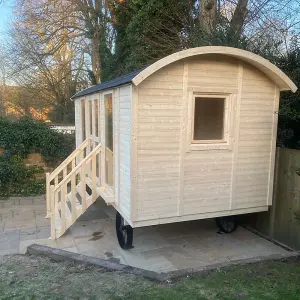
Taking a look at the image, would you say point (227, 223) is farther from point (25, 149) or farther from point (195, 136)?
point (25, 149)

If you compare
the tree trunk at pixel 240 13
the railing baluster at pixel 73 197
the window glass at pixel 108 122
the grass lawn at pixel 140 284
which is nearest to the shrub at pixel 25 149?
the railing baluster at pixel 73 197

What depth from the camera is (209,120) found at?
439 centimetres

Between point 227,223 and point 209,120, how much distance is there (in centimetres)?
224

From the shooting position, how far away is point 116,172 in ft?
15.3

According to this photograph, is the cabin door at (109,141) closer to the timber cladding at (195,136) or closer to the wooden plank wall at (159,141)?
the timber cladding at (195,136)

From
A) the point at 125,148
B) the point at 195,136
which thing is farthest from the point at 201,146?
the point at 125,148

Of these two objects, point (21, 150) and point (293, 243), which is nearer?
point (293, 243)

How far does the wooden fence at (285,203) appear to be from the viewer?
4.55m

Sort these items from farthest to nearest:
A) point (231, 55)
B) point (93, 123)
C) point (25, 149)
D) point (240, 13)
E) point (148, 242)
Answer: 1. point (240, 13)
2. point (25, 149)
3. point (93, 123)
4. point (148, 242)
5. point (231, 55)

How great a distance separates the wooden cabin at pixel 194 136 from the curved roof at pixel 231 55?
0.04 ft

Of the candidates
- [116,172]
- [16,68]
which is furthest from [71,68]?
[116,172]

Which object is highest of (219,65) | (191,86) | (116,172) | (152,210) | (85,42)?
(85,42)

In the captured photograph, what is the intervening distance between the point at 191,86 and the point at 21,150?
618 centimetres

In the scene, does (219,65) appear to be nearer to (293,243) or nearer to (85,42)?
(293,243)
